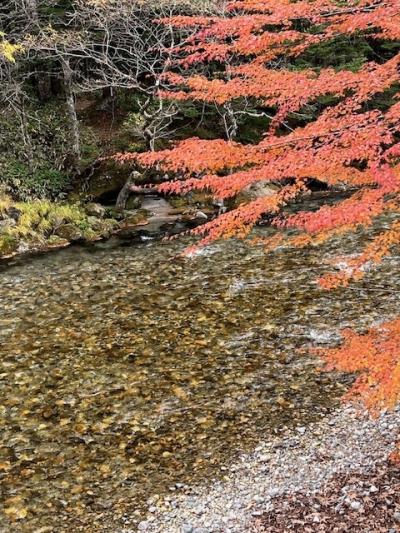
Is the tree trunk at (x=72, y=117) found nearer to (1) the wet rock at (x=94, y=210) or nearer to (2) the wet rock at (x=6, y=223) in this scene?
(1) the wet rock at (x=94, y=210)

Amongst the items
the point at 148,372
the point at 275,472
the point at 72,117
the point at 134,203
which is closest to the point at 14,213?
the point at 134,203

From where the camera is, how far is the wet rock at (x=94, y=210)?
68.9 feet

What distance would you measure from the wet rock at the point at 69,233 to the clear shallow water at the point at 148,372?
3.81 m

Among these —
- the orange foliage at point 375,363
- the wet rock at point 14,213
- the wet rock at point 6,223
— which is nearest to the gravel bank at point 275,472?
the orange foliage at point 375,363

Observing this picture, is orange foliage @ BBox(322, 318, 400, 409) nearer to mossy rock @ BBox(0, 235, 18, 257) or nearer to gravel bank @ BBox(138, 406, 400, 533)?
gravel bank @ BBox(138, 406, 400, 533)

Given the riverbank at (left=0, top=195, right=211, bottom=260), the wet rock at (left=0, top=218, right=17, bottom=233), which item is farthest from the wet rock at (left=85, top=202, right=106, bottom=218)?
the wet rock at (left=0, top=218, right=17, bottom=233)

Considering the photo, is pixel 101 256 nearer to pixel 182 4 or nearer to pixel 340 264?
pixel 340 264

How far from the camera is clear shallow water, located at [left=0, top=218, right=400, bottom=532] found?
22.6ft

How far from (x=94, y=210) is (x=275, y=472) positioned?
15911mm

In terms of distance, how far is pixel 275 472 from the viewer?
6.78 m

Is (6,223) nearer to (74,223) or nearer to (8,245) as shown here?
(8,245)

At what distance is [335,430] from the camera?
24.7 feet

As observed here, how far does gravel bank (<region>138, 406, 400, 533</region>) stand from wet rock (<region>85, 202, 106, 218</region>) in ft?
49.7

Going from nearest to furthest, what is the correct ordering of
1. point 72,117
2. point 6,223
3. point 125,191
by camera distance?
point 6,223 < point 125,191 < point 72,117
